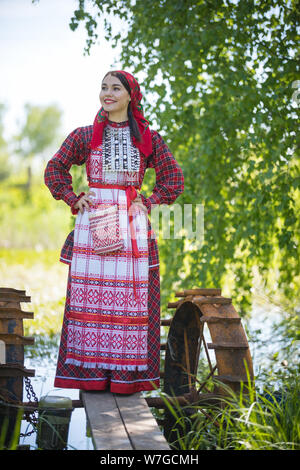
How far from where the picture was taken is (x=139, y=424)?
9.13 feet

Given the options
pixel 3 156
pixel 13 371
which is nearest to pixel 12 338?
pixel 13 371

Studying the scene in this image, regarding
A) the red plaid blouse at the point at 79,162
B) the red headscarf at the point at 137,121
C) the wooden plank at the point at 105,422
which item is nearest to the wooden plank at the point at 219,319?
the red plaid blouse at the point at 79,162

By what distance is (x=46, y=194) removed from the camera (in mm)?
32500

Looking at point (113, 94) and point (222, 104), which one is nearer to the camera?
point (113, 94)

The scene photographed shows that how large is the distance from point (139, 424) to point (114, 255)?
96 centimetres

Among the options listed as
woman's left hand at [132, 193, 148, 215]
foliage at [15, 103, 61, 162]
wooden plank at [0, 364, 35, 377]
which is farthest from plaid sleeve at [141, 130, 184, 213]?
foliage at [15, 103, 61, 162]

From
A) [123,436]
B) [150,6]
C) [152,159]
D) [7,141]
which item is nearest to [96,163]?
[152,159]

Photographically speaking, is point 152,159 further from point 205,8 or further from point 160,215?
point 160,215

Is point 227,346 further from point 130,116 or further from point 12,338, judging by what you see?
point 130,116

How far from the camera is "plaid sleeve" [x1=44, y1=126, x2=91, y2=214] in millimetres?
3490

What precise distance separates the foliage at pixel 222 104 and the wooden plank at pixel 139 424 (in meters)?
2.32

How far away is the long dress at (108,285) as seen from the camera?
10.9ft

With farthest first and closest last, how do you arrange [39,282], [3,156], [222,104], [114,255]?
[3,156] < [39,282] < [222,104] < [114,255]

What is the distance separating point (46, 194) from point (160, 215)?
27.1 meters
